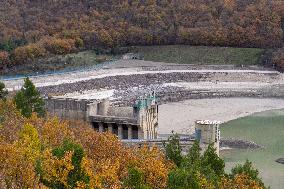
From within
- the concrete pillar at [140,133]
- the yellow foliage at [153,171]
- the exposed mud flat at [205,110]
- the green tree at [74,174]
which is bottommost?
the exposed mud flat at [205,110]

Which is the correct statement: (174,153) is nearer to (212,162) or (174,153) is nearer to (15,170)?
(212,162)

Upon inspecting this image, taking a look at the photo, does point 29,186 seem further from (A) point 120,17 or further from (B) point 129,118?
(A) point 120,17

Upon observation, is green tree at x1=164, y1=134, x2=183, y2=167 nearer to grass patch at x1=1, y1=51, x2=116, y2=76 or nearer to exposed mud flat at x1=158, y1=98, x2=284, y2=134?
exposed mud flat at x1=158, y1=98, x2=284, y2=134

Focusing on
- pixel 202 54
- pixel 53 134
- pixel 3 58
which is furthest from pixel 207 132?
pixel 202 54

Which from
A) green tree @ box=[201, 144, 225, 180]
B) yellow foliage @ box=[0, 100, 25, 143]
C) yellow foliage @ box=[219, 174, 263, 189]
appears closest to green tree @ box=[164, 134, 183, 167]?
green tree @ box=[201, 144, 225, 180]

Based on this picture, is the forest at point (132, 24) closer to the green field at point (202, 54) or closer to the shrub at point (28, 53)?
the shrub at point (28, 53)

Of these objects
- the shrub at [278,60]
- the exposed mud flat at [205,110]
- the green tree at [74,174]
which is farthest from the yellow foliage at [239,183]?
the shrub at [278,60]

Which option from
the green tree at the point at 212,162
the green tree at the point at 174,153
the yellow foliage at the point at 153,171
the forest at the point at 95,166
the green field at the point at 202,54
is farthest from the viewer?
the green field at the point at 202,54
